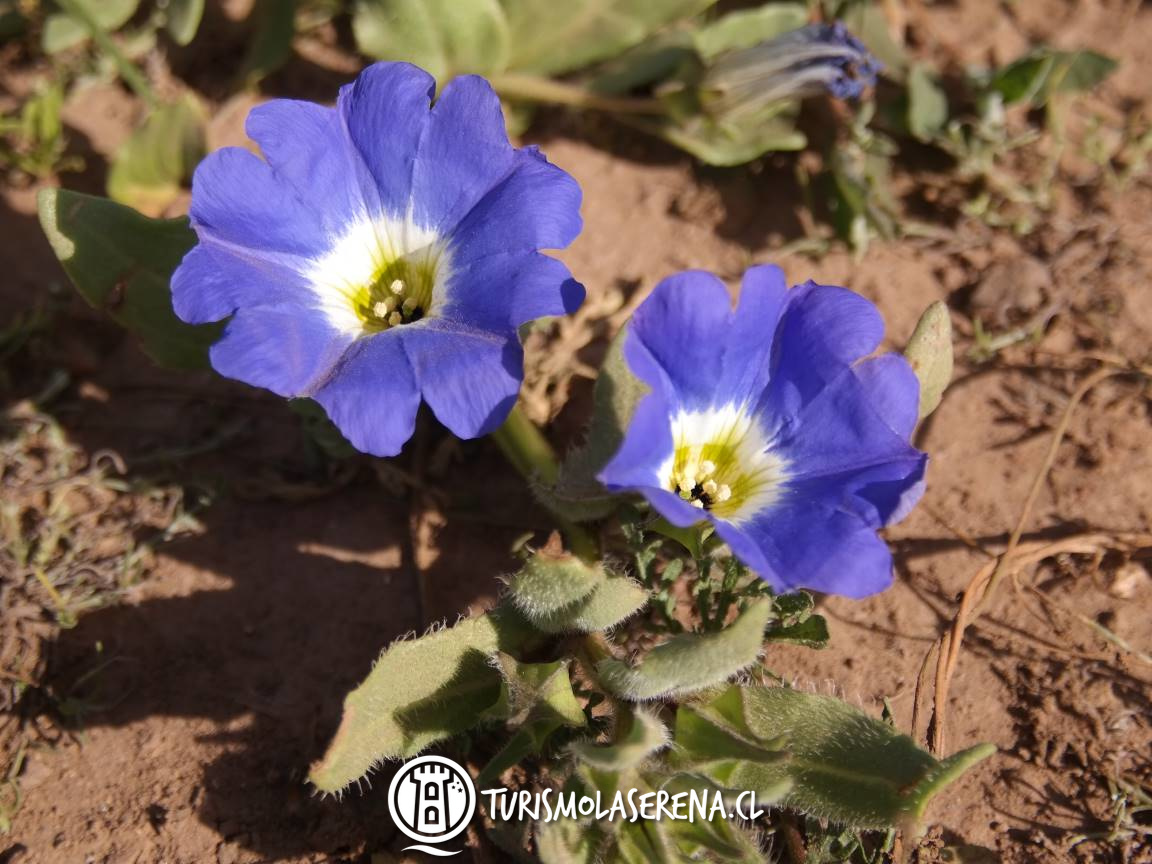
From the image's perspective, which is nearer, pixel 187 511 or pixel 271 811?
pixel 271 811

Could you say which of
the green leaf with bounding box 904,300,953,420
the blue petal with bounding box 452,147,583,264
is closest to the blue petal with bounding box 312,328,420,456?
the blue petal with bounding box 452,147,583,264

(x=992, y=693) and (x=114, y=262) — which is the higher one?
(x=114, y=262)

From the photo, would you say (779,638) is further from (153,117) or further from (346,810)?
(153,117)

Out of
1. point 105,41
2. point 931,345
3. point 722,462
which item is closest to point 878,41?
point 931,345

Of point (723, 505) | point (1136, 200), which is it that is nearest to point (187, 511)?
point (723, 505)

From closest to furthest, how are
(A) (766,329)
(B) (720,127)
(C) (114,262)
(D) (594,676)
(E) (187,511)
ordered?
(A) (766,329)
(D) (594,676)
(C) (114,262)
(E) (187,511)
(B) (720,127)

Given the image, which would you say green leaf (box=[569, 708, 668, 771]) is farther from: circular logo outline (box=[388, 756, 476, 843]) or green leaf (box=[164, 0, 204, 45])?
green leaf (box=[164, 0, 204, 45])
